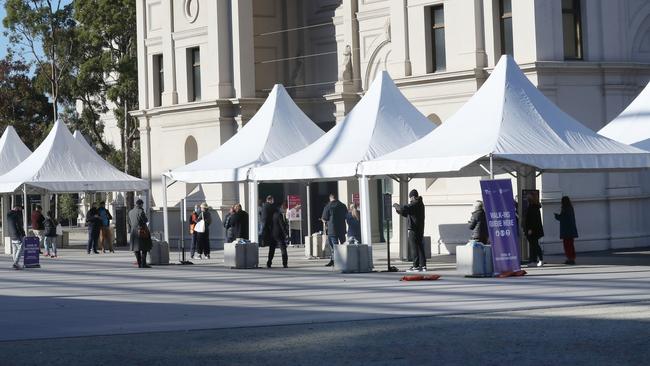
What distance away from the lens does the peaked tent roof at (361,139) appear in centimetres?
2878

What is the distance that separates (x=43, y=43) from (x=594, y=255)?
4071 cm

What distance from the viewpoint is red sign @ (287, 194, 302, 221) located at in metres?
43.1

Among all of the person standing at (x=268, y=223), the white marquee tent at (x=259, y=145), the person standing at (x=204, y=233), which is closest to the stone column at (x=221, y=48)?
the person standing at (x=204, y=233)

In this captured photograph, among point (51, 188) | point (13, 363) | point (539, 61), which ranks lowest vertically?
point (13, 363)

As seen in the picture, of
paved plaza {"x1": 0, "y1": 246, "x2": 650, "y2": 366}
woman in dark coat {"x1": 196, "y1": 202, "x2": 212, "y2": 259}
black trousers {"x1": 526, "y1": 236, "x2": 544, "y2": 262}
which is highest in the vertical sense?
woman in dark coat {"x1": 196, "y1": 202, "x2": 212, "y2": 259}

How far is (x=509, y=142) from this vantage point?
25594 millimetres

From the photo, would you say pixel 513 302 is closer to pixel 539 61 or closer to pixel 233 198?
pixel 539 61

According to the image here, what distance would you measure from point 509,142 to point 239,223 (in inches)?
351

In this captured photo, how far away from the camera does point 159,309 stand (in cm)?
2095

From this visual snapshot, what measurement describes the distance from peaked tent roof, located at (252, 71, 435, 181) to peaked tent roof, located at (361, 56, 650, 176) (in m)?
1.00

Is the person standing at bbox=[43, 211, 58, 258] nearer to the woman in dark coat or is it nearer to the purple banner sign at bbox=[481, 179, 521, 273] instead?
the woman in dark coat

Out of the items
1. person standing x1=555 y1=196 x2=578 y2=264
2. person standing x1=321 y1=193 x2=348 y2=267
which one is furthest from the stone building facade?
person standing x1=321 y1=193 x2=348 y2=267

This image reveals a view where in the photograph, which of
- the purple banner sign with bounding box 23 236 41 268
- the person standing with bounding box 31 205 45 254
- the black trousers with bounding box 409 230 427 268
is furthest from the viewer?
the person standing with bounding box 31 205 45 254

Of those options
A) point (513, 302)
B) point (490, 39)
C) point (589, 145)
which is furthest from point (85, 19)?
point (513, 302)
